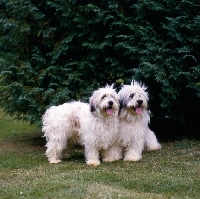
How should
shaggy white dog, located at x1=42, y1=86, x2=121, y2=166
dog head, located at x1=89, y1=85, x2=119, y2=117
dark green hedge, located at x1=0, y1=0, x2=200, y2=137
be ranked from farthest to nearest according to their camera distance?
1. dark green hedge, located at x1=0, y1=0, x2=200, y2=137
2. shaggy white dog, located at x1=42, y1=86, x2=121, y2=166
3. dog head, located at x1=89, y1=85, x2=119, y2=117

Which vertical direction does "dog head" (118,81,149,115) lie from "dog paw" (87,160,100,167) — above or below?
above

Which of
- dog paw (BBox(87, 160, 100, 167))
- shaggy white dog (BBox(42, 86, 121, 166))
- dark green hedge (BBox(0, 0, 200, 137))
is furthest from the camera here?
dark green hedge (BBox(0, 0, 200, 137))

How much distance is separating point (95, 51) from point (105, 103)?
3.15 metres

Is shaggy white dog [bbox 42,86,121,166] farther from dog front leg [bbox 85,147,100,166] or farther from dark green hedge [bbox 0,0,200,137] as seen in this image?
dark green hedge [bbox 0,0,200,137]

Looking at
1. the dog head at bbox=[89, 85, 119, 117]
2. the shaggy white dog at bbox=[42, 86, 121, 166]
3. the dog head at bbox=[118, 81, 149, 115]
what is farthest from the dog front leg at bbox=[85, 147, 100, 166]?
the dog head at bbox=[118, 81, 149, 115]

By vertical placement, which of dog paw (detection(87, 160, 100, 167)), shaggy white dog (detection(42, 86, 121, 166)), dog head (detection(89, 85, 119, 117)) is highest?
dog head (detection(89, 85, 119, 117))

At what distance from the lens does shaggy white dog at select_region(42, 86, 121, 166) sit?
→ 827 cm

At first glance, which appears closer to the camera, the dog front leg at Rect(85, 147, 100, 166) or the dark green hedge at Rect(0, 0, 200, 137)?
the dog front leg at Rect(85, 147, 100, 166)

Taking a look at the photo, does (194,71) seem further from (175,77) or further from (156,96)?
(156,96)

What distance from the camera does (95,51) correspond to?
1095 centimetres

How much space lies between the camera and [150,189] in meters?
6.70

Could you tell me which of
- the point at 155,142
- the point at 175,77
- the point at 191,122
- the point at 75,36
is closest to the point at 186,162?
the point at 155,142

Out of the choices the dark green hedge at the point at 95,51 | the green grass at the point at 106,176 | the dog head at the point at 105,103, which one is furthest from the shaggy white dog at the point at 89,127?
the dark green hedge at the point at 95,51

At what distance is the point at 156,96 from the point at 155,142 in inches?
57.7
